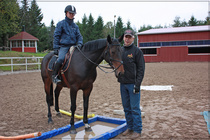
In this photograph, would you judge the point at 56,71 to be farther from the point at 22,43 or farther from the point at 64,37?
the point at 22,43

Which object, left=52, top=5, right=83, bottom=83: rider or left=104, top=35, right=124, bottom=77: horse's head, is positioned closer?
left=104, top=35, right=124, bottom=77: horse's head

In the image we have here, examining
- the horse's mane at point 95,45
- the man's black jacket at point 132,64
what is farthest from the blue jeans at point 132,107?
the horse's mane at point 95,45

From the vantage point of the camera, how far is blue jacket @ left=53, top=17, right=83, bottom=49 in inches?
175

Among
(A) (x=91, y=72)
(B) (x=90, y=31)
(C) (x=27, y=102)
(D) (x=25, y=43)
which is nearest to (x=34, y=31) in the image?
(D) (x=25, y=43)

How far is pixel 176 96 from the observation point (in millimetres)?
7051

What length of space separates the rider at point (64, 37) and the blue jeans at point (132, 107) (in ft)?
5.46

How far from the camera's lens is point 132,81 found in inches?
150

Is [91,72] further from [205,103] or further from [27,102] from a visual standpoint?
[205,103]

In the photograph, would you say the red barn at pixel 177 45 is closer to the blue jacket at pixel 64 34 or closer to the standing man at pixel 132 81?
the blue jacket at pixel 64 34

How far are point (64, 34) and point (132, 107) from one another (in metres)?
2.47

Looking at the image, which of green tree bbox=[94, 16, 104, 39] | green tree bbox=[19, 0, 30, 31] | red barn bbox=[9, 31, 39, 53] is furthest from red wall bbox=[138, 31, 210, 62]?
green tree bbox=[19, 0, 30, 31]

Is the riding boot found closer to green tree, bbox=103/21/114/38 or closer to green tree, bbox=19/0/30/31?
green tree, bbox=19/0/30/31

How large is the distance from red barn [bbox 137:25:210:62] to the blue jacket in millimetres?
29708

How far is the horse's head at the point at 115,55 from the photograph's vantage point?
3523mm
